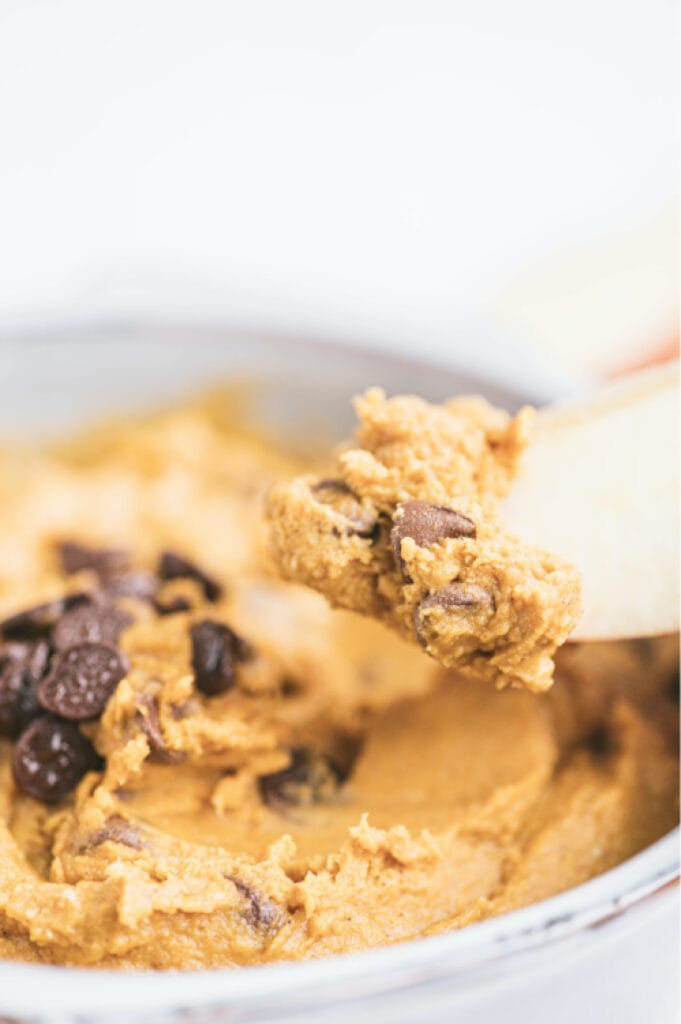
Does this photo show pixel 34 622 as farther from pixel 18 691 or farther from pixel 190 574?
pixel 190 574

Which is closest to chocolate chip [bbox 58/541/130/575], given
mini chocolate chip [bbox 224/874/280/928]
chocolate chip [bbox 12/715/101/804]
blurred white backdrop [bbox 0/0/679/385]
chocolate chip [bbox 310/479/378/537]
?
chocolate chip [bbox 12/715/101/804]

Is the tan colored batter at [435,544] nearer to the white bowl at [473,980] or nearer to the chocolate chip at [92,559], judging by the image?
the white bowl at [473,980]

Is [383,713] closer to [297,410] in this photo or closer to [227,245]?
[297,410]

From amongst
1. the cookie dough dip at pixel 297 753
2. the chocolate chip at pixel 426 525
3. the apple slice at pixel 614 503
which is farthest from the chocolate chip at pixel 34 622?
the apple slice at pixel 614 503

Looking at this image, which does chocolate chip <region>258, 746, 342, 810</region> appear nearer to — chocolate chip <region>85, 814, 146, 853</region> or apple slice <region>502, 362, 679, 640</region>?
chocolate chip <region>85, 814, 146, 853</region>

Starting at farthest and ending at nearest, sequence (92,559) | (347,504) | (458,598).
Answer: (92,559) < (347,504) < (458,598)

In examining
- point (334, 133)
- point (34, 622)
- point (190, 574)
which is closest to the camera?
point (34, 622)

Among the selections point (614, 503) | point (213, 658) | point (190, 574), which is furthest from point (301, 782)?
point (614, 503)
